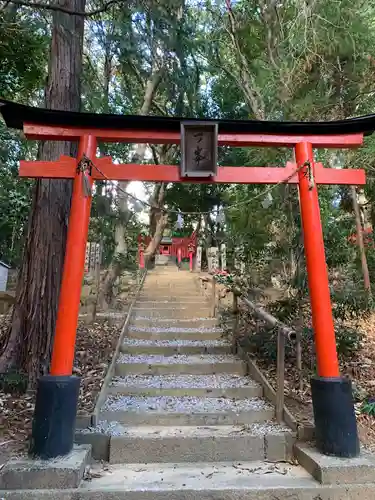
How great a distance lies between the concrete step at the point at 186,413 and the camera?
387 cm

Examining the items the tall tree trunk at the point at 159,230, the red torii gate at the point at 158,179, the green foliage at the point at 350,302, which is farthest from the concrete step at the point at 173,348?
the tall tree trunk at the point at 159,230

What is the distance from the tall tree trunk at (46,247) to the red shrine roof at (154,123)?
99 centimetres

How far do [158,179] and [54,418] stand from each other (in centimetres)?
239

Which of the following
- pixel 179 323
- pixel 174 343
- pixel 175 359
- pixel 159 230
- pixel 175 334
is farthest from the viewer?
pixel 159 230

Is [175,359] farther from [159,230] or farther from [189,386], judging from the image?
[159,230]

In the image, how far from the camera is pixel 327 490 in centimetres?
292

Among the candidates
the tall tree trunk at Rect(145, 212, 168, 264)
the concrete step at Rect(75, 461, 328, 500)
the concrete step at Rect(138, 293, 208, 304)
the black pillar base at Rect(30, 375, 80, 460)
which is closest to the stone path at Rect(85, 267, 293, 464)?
the concrete step at Rect(75, 461, 328, 500)

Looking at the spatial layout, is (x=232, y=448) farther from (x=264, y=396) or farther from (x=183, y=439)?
(x=264, y=396)

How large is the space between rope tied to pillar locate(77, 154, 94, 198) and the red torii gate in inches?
0.4

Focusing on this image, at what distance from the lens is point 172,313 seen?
8.22 metres

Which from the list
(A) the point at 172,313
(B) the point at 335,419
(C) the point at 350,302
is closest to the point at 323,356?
(B) the point at 335,419

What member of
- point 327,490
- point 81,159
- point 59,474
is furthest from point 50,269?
point 327,490

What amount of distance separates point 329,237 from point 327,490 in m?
3.83

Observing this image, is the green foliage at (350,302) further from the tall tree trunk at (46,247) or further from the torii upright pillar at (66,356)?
the tall tree trunk at (46,247)
